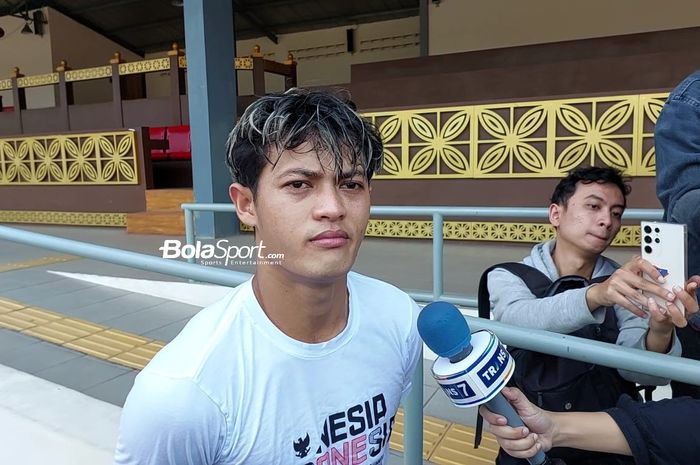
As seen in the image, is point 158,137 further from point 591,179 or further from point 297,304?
point 297,304

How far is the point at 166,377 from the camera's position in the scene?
696 mm

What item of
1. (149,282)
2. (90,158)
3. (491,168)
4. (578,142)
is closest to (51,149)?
(90,158)

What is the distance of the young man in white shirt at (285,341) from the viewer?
2.31 ft

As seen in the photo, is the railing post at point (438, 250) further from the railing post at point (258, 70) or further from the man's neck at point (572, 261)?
the railing post at point (258, 70)

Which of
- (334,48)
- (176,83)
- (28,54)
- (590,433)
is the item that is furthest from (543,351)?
(28,54)

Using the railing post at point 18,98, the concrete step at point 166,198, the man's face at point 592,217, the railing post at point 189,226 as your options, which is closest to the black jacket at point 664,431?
the man's face at point 592,217

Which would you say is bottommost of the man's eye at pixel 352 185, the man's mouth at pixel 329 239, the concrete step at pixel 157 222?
the concrete step at pixel 157 222

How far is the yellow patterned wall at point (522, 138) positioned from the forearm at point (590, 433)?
360cm

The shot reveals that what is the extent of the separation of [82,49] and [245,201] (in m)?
13.7

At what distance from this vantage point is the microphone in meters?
0.65

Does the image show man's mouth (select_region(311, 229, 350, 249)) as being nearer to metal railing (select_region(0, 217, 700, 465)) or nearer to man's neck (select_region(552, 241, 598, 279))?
metal railing (select_region(0, 217, 700, 465))

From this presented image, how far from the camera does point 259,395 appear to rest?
74 cm

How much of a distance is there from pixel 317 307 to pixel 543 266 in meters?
0.76

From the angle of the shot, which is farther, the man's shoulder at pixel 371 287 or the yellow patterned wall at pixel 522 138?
the yellow patterned wall at pixel 522 138
